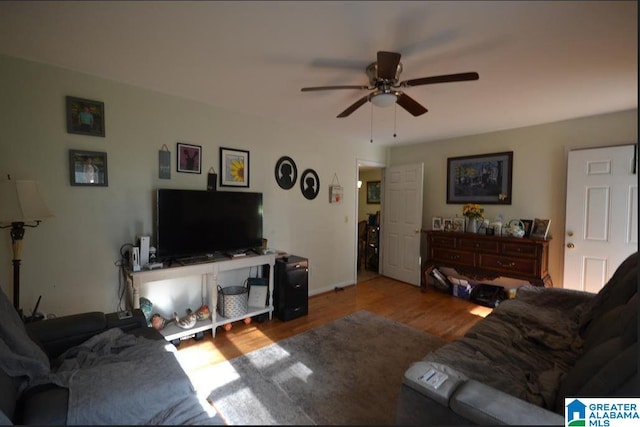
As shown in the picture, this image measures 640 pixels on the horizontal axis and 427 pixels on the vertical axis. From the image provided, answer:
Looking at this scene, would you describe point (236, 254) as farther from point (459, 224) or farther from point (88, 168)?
point (459, 224)

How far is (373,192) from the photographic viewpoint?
19.2 ft

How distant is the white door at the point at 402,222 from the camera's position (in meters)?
3.93

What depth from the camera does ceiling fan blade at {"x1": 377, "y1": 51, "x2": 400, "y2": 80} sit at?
137cm

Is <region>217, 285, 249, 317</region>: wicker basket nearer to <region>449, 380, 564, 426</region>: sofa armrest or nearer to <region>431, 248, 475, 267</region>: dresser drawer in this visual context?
<region>449, 380, 564, 426</region>: sofa armrest

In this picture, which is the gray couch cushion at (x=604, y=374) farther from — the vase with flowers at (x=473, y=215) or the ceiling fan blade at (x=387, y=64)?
the vase with flowers at (x=473, y=215)

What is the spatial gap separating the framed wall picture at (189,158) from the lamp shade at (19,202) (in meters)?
0.98

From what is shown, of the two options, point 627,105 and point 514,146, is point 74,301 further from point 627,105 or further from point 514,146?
point 627,105

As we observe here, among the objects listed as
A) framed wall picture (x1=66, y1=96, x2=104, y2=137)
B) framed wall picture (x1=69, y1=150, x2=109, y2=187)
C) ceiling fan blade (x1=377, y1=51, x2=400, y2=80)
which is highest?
ceiling fan blade (x1=377, y1=51, x2=400, y2=80)

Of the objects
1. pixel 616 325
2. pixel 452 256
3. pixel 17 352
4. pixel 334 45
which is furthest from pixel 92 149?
pixel 452 256

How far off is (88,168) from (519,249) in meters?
4.13

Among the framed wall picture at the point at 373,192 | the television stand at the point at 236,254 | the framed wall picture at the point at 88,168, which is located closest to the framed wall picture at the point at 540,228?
the framed wall picture at the point at 373,192

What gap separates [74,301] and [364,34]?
107 inches

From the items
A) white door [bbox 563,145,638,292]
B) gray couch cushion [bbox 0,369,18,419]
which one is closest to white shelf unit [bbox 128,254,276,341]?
gray couch cushion [bbox 0,369,18,419]

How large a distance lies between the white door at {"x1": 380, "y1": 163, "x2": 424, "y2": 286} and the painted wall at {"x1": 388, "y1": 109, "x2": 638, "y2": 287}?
60 cm
